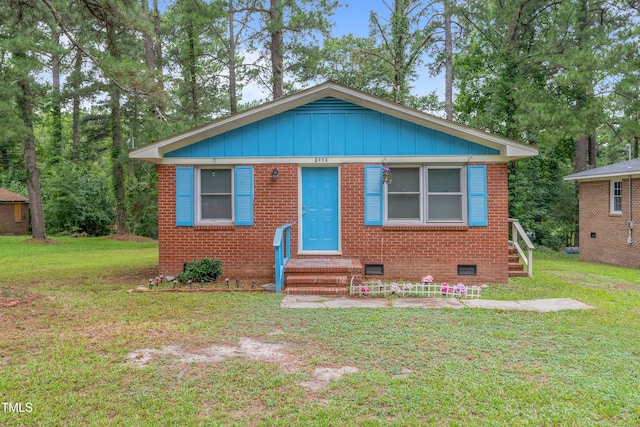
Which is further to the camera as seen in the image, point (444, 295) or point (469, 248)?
point (469, 248)

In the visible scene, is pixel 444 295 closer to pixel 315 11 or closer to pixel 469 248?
pixel 469 248

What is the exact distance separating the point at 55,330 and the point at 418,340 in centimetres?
431

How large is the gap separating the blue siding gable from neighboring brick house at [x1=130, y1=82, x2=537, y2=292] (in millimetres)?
20

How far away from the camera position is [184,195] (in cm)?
866

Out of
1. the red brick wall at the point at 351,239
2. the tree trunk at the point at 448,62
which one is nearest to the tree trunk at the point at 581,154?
the tree trunk at the point at 448,62

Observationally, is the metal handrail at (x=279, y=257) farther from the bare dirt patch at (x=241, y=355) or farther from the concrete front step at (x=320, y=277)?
the bare dirt patch at (x=241, y=355)

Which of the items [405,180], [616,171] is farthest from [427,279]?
[616,171]

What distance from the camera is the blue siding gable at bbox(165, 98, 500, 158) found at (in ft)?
28.2

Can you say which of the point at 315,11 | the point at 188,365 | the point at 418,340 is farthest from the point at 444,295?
the point at 315,11

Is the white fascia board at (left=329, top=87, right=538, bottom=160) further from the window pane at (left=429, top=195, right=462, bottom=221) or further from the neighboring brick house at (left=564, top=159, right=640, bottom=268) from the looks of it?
the neighboring brick house at (left=564, top=159, right=640, bottom=268)

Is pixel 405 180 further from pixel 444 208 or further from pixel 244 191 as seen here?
pixel 244 191

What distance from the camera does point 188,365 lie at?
13.3ft

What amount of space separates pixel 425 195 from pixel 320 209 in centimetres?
211

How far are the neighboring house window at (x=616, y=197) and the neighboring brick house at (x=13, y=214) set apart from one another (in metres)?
29.0
